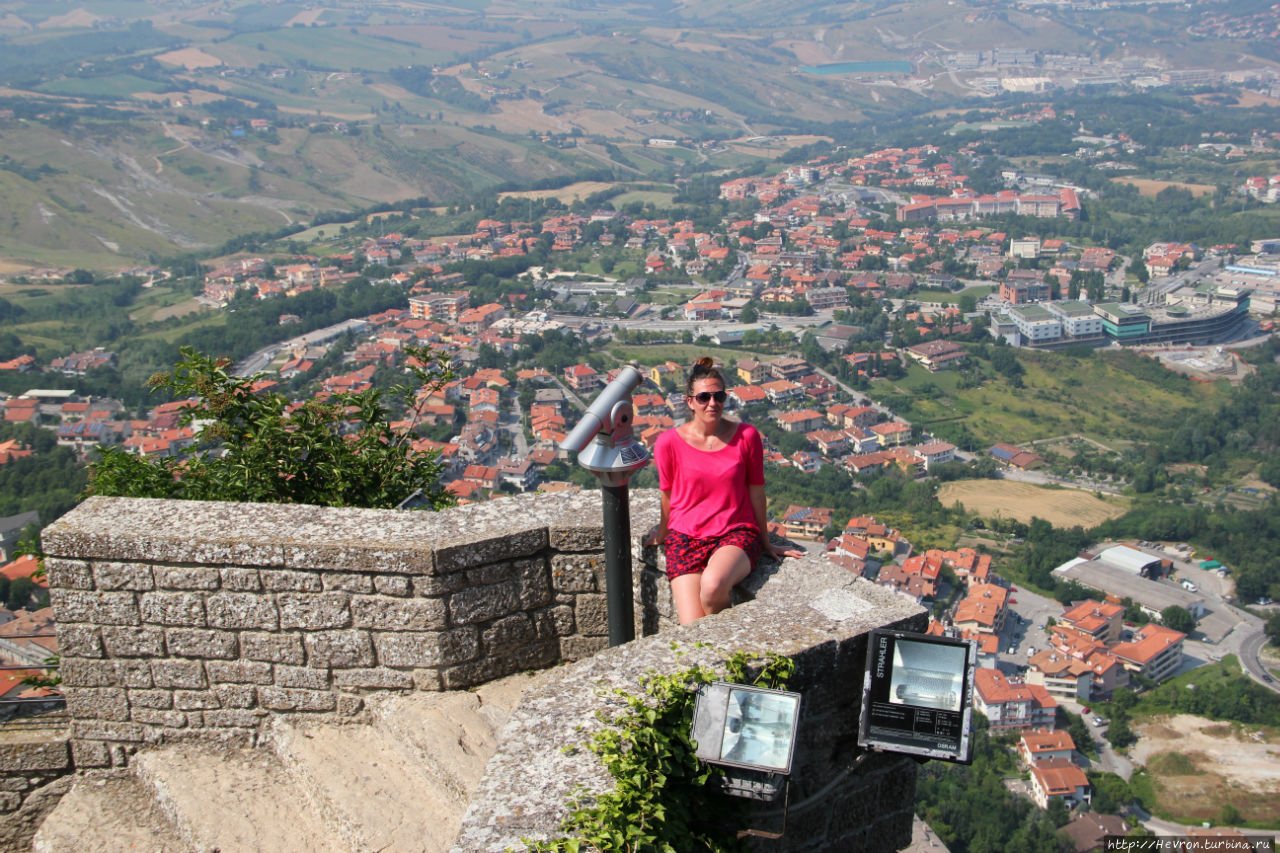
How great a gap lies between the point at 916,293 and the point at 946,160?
35.3m

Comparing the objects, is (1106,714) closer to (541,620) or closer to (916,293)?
(541,620)

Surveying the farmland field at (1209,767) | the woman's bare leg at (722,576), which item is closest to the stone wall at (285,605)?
the woman's bare leg at (722,576)

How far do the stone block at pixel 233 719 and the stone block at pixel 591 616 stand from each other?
1003 millimetres

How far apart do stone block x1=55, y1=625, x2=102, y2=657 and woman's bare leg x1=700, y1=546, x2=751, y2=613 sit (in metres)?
1.84

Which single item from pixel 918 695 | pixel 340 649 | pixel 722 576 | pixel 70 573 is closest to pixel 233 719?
pixel 340 649

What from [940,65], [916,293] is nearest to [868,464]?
[916,293]

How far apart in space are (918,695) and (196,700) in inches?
86.7

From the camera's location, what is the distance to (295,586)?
325 cm

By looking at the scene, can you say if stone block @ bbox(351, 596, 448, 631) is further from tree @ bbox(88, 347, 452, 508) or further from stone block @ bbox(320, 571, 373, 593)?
tree @ bbox(88, 347, 452, 508)

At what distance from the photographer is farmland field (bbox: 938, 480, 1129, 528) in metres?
31.3

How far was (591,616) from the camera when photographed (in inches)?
139

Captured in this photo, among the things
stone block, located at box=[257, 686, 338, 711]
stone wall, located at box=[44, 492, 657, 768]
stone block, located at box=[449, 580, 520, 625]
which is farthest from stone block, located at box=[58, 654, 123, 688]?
stone block, located at box=[449, 580, 520, 625]

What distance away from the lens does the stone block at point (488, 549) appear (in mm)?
3219

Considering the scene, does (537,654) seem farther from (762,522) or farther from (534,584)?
(762,522)
